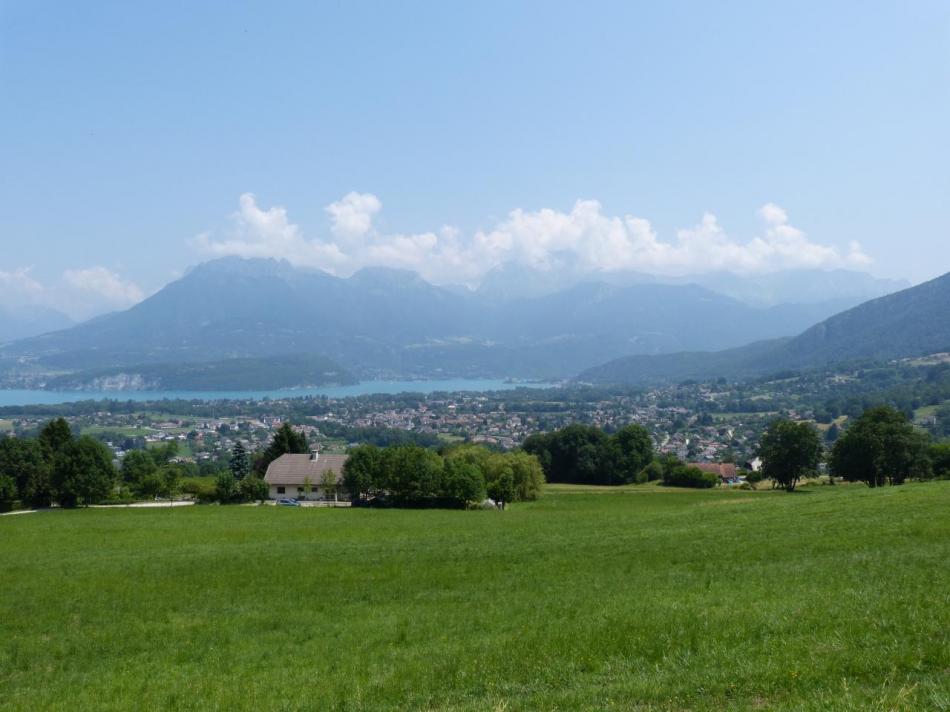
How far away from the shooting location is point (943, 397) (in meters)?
176

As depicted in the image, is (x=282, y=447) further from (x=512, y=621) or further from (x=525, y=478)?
(x=512, y=621)

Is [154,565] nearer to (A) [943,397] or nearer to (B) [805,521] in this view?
(B) [805,521]

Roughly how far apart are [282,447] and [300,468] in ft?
26.1

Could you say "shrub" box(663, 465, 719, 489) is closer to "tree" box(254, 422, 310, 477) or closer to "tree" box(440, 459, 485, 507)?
"tree" box(440, 459, 485, 507)

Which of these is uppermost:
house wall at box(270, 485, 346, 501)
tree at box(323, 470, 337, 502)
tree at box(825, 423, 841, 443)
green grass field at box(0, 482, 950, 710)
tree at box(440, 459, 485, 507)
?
green grass field at box(0, 482, 950, 710)

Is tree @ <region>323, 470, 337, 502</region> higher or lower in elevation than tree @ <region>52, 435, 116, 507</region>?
lower

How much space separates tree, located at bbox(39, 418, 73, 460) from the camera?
58.1 metres

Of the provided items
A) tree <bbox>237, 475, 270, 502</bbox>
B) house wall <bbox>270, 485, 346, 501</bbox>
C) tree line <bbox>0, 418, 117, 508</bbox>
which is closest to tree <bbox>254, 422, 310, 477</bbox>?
house wall <bbox>270, 485, 346, 501</bbox>

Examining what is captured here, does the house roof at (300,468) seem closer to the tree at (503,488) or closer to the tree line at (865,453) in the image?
the tree at (503,488)

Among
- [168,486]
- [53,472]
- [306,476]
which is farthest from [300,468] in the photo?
[53,472]

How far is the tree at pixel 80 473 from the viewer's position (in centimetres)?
5597

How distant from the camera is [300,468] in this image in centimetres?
7212

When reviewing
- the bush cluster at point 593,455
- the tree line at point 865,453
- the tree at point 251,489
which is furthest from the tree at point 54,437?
the tree line at point 865,453

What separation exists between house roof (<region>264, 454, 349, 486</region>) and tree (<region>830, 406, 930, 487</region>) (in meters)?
47.1
